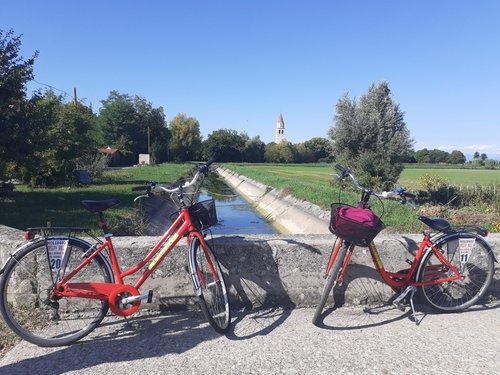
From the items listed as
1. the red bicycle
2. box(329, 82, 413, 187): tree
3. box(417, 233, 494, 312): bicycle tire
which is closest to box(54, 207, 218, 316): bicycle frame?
the red bicycle

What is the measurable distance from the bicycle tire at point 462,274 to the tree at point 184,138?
283ft

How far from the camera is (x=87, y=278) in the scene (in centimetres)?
366

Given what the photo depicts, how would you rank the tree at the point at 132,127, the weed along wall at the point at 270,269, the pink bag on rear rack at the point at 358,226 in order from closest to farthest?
the pink bag on rear rack at the point at 358,226
the weed along wall at the point at 270,269
the tree at the point at 132,127

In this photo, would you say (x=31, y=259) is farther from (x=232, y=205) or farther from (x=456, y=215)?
(x=232, y=205)

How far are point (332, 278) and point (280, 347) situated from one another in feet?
2.63

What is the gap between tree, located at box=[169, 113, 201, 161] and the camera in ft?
296

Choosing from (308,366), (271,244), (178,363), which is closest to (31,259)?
(178,363)

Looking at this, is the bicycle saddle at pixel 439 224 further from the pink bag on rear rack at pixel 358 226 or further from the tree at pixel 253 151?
the tree at pixel 253 151

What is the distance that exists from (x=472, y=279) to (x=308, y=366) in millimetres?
2535

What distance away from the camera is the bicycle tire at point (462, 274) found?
3.98 m

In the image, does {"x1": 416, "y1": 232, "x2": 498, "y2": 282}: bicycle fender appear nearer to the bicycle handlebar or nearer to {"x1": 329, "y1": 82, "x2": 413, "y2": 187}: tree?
Answer: the bicycle handlebar

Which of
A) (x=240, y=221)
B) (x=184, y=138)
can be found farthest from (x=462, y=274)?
(x=184, y=138)

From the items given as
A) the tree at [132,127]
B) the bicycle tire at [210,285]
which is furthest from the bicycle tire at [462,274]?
the tree at [132,127]

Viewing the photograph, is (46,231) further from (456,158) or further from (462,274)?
(456,158)
